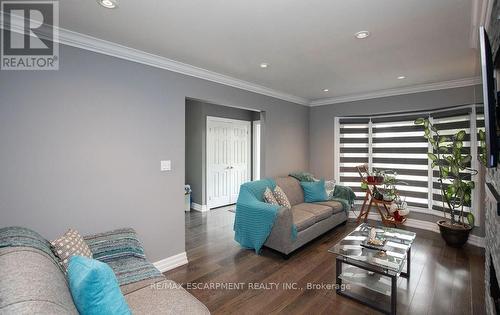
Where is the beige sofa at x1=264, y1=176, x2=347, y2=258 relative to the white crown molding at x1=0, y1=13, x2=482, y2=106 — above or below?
below

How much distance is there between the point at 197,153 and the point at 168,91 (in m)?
2.63

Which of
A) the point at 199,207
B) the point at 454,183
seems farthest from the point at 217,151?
the point at 454,183

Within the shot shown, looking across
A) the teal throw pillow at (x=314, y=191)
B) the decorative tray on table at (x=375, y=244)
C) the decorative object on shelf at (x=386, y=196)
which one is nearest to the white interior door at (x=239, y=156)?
the teal throw pillow at (x=314, y=191)

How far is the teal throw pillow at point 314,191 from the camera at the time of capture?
4.20 meters

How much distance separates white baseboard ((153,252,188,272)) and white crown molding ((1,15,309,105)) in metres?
2.31

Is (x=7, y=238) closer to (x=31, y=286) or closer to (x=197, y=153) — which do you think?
(x=31, y=286)

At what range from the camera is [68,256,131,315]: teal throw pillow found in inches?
40.1

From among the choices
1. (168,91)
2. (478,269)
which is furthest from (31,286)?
(478,269)

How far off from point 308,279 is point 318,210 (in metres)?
1.26

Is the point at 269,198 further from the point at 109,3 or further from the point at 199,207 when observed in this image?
the point at 109,3

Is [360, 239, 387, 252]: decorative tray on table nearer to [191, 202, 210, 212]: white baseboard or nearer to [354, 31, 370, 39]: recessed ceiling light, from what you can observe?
[354, 31, 370, 39]: recessed ceiling light

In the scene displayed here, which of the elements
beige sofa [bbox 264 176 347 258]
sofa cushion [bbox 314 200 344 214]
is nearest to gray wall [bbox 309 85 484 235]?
sofa cushion [bbox 314 200 344 214]

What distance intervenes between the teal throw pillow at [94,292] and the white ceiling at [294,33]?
1768mm

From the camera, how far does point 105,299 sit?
1.04m
